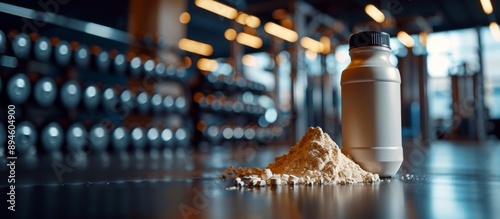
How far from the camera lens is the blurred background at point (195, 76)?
2990 millimetres

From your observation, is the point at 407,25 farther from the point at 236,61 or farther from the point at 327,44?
the point at 236,61

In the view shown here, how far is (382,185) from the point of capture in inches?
32.9

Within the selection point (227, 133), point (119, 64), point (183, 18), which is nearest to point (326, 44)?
point (227, 133)

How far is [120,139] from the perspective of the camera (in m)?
3.41

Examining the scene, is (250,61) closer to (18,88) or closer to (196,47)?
(196,47)

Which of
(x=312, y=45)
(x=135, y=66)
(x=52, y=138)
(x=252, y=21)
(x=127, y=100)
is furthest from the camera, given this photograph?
(x=312, y=45)

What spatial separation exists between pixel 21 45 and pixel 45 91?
339 millimetres

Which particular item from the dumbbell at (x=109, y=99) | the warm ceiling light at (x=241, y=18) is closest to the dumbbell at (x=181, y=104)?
the dumbbell at (x=109, y=99)

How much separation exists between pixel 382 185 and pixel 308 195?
8.6 inches

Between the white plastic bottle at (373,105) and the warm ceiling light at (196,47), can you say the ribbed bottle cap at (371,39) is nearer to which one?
the white plastic bottle at (373,105)

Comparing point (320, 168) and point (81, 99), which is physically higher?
point (81, 99)

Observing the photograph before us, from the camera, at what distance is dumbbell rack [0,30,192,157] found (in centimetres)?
275

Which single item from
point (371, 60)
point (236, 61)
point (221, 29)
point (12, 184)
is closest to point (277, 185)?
point (371, 60)

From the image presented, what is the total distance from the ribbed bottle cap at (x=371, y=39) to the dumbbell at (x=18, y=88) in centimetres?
246
